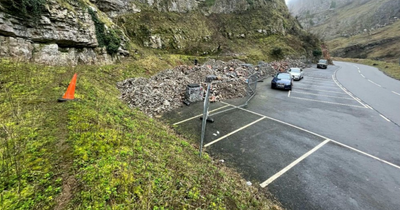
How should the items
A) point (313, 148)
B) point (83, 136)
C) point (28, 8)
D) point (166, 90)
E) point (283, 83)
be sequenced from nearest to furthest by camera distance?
A: 1. point (83, 136)
2. point (313, 148)
3. point (28, 8)
4. point (166, 90)
5. point (283, 83)

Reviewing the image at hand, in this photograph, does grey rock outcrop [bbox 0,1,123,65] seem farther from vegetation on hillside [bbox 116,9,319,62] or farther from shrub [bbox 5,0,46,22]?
vegetation on hillside [bbox 116,9,319,62]

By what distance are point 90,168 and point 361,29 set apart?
125363 millimetres

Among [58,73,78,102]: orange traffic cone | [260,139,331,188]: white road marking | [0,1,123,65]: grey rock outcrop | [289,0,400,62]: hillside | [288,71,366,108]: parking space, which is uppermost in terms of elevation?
[289,0,400,62]: hillside

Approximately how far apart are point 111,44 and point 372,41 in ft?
293

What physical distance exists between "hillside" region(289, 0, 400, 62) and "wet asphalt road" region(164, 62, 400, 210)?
6012cm

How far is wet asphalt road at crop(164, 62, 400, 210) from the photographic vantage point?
15.7 ft

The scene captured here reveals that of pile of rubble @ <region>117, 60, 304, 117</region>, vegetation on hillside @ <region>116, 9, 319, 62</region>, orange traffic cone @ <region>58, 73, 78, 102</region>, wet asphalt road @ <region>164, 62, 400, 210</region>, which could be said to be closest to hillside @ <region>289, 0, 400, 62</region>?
vegetation on hillside @ <region>116, 9, 319, 62</region>

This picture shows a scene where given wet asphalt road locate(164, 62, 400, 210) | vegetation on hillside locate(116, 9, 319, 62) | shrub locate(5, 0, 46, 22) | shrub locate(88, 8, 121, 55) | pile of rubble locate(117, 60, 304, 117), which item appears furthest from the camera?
vegetation on hillside locate(116, 9, 319, 62)

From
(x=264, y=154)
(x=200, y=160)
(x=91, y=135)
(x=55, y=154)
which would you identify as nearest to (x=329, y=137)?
(x=264, y=154)

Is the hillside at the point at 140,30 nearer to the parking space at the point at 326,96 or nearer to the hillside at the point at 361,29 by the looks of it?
the parking space at the point at 326,96

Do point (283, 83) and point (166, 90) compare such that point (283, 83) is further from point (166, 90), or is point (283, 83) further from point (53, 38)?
point (53, 38)

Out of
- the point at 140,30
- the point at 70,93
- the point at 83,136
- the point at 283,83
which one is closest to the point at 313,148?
the point at 83,136

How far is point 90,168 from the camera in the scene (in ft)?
9.77

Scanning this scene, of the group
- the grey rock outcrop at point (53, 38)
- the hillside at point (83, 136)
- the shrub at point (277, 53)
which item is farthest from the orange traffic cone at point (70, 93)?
the shrub at point (277, 53)
